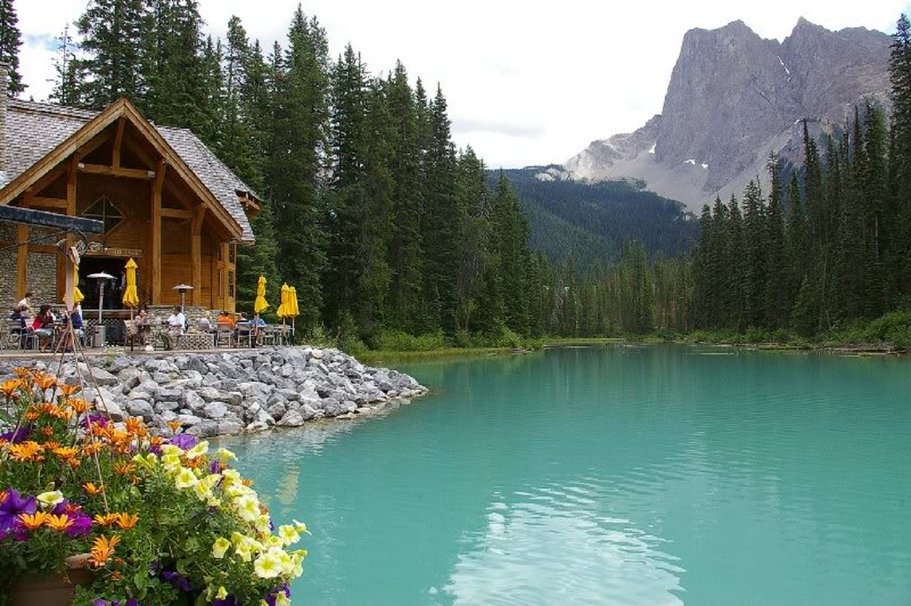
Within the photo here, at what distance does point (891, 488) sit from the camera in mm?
11633

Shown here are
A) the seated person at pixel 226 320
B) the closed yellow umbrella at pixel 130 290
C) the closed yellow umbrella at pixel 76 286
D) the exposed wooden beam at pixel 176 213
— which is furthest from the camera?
the exposed wooden beam at pixel 176 213

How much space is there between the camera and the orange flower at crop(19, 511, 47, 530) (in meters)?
3.17

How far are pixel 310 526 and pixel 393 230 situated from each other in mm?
43733

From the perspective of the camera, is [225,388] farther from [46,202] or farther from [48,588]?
[48,588]

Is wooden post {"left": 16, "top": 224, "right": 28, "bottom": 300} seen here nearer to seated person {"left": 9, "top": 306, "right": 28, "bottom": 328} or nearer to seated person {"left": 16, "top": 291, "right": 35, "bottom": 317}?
seated person {"left": 16, "top": 291, "right": 35, "bottom": 317}

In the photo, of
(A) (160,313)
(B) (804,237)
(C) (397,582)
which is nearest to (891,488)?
(C) (397,582)

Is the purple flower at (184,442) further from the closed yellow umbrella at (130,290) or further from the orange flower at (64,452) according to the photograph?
the closed yellow umbrella at (130,290)

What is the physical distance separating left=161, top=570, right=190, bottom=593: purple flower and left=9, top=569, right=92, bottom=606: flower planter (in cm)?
36

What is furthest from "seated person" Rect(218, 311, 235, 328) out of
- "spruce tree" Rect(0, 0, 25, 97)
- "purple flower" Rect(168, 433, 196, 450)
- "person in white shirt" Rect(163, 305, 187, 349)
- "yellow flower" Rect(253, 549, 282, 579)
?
"spruce tree" Rect(0, 0, 25, 97)

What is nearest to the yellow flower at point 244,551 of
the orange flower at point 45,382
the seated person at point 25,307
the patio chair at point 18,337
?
the orange flower at point 45,382

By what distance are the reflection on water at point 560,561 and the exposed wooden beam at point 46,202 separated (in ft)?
57.5

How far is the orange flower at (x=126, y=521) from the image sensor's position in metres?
3.38

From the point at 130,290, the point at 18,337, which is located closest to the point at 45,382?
the point at 18,337

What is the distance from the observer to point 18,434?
4.09m
